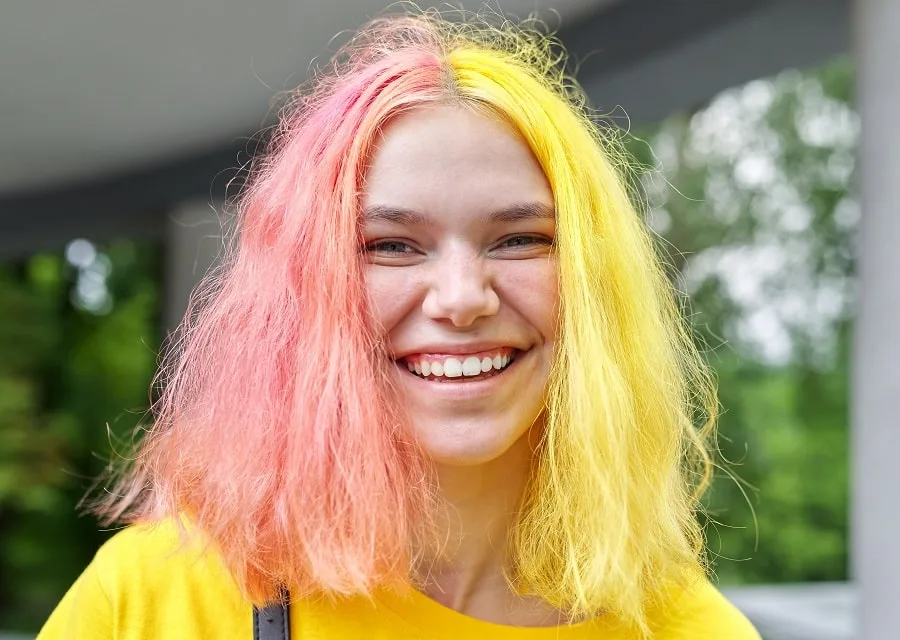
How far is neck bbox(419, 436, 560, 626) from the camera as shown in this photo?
A: 1.34 meters

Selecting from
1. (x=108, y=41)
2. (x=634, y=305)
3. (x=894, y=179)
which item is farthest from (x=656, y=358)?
(x=108, y=41)

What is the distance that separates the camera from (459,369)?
4.06ft

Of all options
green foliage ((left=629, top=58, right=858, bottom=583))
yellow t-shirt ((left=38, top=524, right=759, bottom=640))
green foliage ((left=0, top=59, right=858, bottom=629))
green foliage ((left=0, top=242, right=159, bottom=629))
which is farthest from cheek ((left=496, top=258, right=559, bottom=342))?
green foliage ((left=0, top=242, right=159, bottom=629))

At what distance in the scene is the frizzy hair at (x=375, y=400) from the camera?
4.10ft

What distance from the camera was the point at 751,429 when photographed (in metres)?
11.9

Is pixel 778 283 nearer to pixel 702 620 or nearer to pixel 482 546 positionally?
pixel 702 620

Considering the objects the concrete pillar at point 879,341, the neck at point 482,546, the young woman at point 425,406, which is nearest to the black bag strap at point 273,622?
the young woman at point 425,406

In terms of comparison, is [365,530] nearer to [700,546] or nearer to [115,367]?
[700,546]

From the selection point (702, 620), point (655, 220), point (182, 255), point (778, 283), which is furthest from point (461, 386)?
point (778, 283)

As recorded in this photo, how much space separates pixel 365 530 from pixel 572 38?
10.8 feet

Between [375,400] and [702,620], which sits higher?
[375,400]

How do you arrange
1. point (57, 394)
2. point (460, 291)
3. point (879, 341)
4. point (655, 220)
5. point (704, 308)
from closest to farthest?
point (460, 291)
point (879, 341)
point (655, 220)
point (704, 308)
point (57, 394)

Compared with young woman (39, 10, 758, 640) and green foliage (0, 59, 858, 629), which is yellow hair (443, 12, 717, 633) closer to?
young woman (39, 10, 758, 640)

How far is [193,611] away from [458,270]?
0.56 metres
